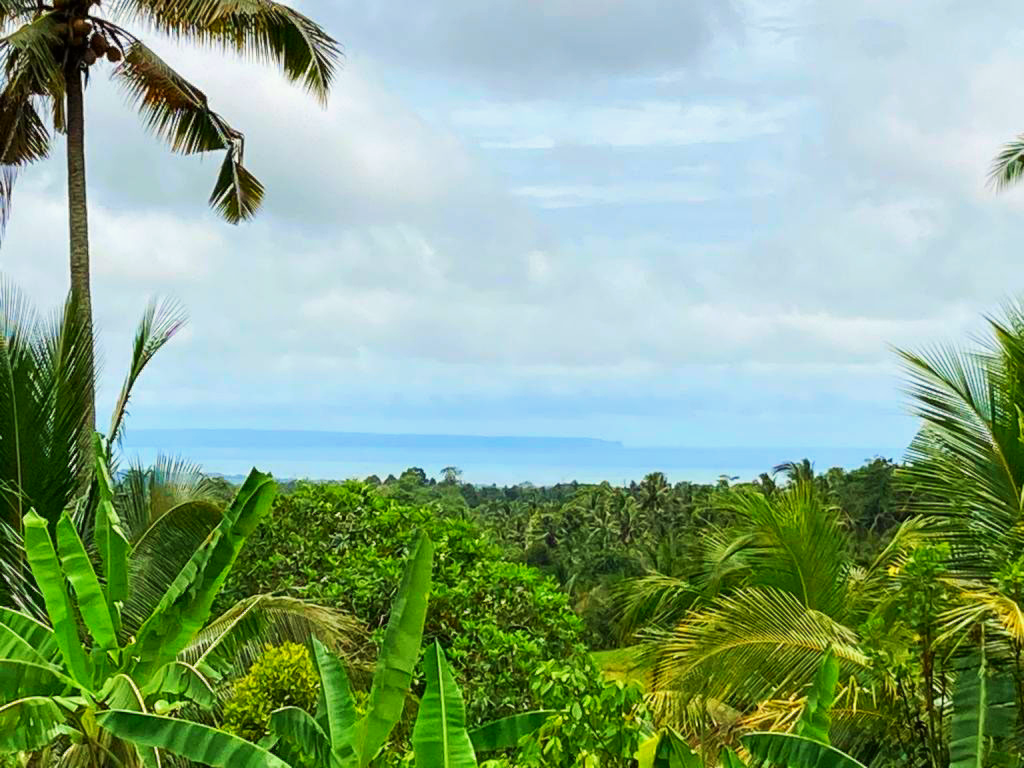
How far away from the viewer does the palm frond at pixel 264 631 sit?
22.6 feet

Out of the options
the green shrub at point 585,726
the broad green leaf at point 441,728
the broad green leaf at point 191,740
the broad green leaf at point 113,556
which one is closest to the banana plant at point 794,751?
the green shrub at point 585,726

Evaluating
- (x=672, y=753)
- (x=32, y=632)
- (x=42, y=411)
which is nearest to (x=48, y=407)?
(x=42, y=411)

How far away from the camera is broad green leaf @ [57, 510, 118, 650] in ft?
17.5

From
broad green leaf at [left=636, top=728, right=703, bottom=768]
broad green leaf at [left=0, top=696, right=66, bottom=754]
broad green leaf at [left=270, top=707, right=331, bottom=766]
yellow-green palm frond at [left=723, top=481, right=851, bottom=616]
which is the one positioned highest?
yellow-green palm frond at [left=723, top=481, right=851, bottom=616]

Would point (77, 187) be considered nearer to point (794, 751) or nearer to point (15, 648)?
point (15, 648)

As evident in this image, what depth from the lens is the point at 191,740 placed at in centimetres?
435

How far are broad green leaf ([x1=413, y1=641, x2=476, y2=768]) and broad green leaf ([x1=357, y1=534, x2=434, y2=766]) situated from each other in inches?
14.0

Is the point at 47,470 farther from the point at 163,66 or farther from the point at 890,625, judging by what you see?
the point at 890,625

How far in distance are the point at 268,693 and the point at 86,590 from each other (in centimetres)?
123

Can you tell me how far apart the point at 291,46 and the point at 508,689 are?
6.58m

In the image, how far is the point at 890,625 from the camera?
6723 mm

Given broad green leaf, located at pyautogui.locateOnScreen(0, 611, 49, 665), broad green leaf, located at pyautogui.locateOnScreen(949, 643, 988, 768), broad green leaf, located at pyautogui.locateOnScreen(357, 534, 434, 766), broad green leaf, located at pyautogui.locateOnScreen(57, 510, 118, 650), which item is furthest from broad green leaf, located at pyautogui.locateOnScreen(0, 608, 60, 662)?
broad green leaf, located at pyautogui.locateOnScreen(949, 643, 988, 768)

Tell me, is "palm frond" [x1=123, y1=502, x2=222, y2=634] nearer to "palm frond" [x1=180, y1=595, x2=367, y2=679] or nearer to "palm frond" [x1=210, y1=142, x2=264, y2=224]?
"palm frond" [x1=180, y1=595, x2=367, y2=679]

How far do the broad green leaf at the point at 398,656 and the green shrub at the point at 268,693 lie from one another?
1503 mm
